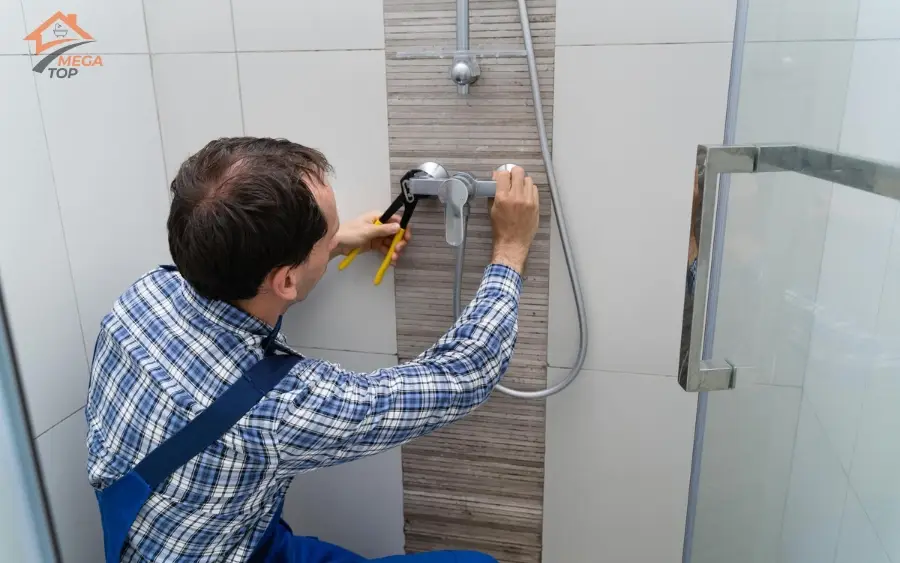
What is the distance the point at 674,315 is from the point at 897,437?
0.72 metres

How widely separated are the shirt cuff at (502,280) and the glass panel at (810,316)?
1.20 ft

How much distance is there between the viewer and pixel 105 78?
4.43 ft

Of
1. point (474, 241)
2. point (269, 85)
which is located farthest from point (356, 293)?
point (269, 85)

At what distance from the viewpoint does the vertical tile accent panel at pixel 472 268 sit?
1.29 m

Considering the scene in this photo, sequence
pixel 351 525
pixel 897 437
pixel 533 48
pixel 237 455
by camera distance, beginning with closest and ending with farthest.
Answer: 1. pixel 897 437
2. pixel 237 455
3. pixel 533 48
4. pixel 351 525

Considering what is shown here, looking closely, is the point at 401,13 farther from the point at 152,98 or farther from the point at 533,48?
the point at 152,98

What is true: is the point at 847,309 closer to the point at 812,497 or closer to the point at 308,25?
the point at 812,497

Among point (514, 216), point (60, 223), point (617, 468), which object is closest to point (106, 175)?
point (60, 223)

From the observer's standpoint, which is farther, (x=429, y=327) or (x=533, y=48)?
(x=429, y=327)

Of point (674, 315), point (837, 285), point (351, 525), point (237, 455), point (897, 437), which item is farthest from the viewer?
point (351, 525)

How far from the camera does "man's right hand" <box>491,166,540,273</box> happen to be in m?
1.27

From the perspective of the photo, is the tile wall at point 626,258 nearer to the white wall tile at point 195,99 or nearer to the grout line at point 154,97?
the white wall tile at point 195,99

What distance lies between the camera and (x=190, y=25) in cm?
142

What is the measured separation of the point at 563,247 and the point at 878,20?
73cm
